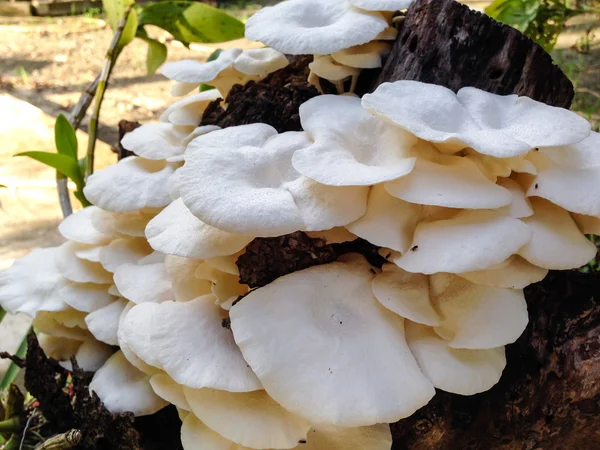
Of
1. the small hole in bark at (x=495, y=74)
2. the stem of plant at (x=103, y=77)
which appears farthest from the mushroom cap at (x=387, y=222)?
the stem of plant at (x=103, y=77)

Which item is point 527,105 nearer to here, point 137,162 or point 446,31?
point 446,31

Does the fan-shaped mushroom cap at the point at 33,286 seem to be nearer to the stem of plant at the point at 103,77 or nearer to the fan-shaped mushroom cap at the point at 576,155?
the stem of plant at the point at 103,77

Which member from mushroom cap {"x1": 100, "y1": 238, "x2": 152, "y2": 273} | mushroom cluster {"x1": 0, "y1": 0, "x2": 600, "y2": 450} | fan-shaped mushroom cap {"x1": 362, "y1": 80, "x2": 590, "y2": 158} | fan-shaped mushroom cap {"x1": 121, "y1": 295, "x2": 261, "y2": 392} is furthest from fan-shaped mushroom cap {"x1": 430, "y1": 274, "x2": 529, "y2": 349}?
mushroom cap {"x1": 100, "y1": 238, "x2": 152, "y2": 273}

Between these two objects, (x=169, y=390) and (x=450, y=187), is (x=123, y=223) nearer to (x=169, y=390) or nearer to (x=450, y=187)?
(x=169, y=390)

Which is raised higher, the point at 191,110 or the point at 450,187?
the point at 450,187

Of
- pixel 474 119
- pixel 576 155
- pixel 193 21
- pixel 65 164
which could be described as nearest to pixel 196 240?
pixel 474 119

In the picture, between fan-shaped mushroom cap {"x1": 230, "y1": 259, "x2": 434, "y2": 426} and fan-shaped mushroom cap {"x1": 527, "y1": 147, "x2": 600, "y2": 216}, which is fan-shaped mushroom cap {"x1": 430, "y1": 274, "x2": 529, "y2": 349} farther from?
fan-shaped mushroom cap {"x1": 527, "y1": 147, "x2": 600, "y2": 216}
